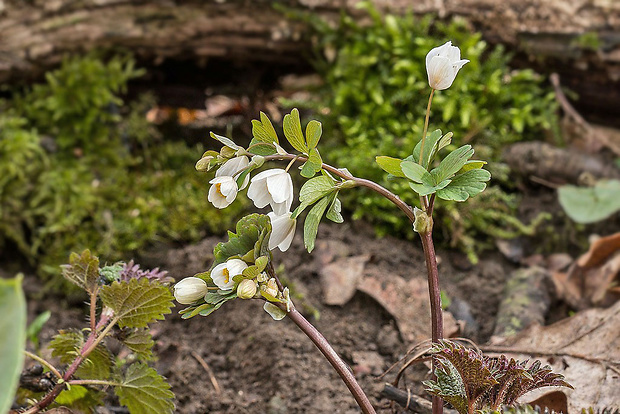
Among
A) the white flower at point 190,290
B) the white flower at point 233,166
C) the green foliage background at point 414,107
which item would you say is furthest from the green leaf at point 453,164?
the green foliage background at point 414,107

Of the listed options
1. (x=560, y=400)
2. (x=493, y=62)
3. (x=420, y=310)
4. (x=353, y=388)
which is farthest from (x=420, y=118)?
(x=353, y=388)

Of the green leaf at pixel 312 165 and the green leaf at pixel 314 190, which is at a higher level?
the green leaf at pixel 312 165

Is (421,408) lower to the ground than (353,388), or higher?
lower

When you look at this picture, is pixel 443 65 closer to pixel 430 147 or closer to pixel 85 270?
pixel 430 147

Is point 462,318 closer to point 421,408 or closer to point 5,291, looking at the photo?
point 421,408

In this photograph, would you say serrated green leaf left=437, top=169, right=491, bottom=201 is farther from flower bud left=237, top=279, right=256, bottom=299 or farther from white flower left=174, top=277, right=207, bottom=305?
white flower left=174, top=277, right=207, bottom=305

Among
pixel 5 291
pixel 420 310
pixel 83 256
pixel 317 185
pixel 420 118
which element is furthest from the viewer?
pixel 420 118

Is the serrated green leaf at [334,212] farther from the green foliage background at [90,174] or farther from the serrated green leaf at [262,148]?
the green foliage background at [90,174]
